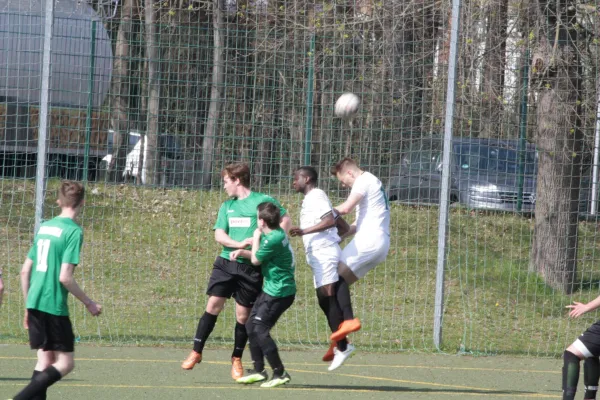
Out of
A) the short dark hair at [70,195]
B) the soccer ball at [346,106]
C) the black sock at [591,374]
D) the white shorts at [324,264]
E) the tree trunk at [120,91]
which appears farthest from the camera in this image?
the tree trunk at [120,91]

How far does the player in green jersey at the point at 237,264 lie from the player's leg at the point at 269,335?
33 cm

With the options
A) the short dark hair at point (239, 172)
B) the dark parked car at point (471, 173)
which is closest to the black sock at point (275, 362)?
the short dark hair at point (239, 172)

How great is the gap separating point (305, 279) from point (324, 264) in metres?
4.73

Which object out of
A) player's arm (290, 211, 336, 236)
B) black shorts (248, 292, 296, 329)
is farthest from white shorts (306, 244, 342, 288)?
black shorts (248, 292, 296, 329)

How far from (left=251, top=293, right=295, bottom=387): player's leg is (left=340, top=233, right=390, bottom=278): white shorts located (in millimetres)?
681

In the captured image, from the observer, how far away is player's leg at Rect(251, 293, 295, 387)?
7289mm

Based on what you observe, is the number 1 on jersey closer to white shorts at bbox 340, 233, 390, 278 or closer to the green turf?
the green turf

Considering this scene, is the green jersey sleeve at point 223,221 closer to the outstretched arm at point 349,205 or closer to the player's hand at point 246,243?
the player's hand at point 246,243

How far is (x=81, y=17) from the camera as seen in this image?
991 cm

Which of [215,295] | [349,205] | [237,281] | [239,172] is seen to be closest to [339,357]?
[237,281]

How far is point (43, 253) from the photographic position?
226 inches

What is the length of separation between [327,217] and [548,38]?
16.7 ft

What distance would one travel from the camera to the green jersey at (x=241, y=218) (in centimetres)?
767

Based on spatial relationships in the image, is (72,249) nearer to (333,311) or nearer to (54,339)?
(54,339)
